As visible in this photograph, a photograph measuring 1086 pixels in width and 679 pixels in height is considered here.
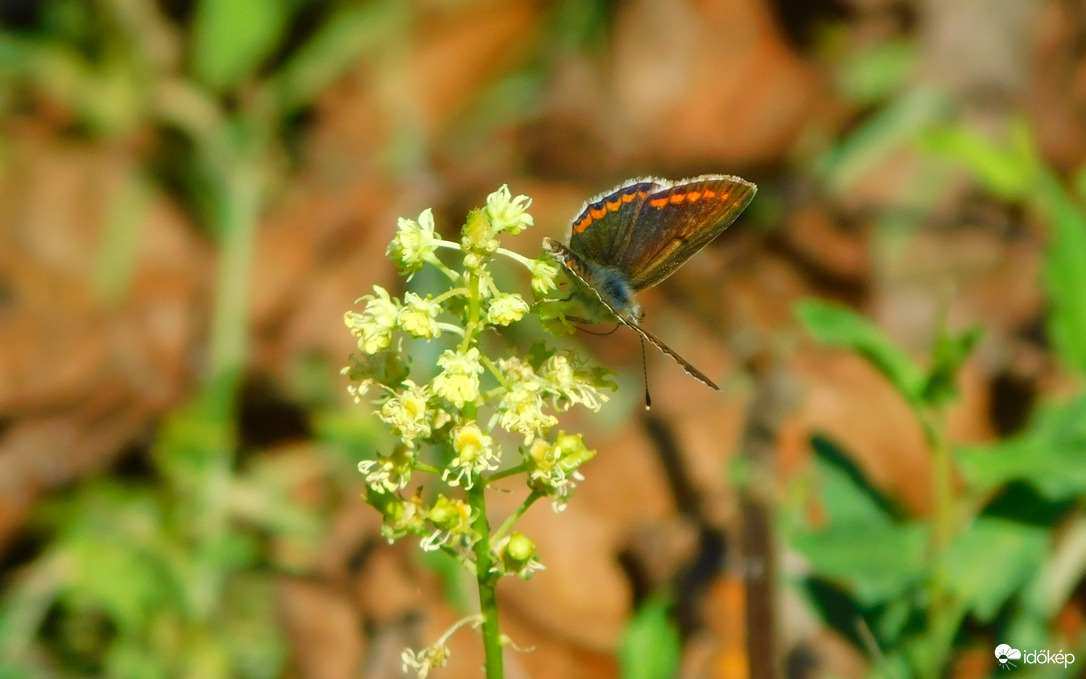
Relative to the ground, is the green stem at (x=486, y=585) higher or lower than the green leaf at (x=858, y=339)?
lower

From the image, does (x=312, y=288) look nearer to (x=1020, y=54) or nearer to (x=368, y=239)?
(x=368, y=239)

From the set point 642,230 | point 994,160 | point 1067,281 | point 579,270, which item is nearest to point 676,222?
point 642,230

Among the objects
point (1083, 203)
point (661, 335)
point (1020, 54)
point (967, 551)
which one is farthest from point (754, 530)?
point (1020, 54)

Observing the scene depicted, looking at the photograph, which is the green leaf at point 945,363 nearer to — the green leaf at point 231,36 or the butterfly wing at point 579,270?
the butterfly wing at point 579,270

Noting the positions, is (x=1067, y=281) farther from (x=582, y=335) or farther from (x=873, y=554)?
(x=582, y=335)

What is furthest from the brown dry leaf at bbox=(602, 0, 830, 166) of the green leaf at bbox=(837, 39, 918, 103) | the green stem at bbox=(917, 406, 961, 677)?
the green stem at bbox=(917, 406, 961, 677)

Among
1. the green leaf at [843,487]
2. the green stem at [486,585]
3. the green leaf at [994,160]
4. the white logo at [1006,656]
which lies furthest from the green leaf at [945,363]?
the green leaf at [994,160]
